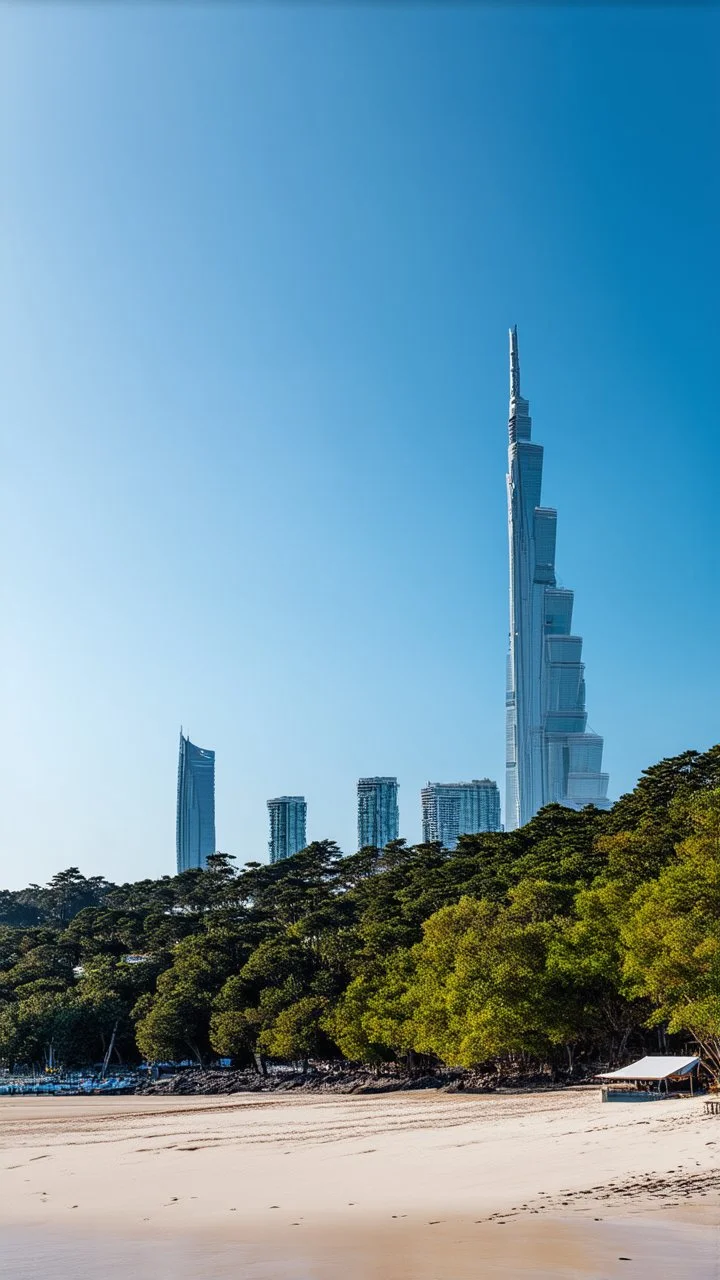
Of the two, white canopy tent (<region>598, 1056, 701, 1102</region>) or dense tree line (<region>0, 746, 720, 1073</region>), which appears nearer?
white canopy tent (<region>598, 1056, 701, 1102</region>)

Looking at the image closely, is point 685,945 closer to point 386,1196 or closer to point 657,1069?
point 657,1069

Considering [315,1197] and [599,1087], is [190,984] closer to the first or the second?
[599,1087]

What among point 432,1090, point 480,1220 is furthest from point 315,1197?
point 432,1090

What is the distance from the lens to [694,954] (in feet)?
126

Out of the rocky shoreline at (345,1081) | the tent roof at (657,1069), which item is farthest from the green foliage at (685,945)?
the rocky shoreline at (345,1081)

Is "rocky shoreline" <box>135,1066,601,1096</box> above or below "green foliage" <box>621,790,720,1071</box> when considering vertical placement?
below

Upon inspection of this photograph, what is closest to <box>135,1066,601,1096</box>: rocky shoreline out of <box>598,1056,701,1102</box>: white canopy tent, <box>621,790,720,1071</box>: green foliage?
<box>598,1056,701,1102</box>: white canopy tent

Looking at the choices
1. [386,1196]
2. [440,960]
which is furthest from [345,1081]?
[386,1196]

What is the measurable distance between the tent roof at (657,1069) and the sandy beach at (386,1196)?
7.48 ft

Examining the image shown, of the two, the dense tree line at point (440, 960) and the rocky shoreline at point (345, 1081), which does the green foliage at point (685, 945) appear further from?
the rocky shoreline at point (345, 1081)

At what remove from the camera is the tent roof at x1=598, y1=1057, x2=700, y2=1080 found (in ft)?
133

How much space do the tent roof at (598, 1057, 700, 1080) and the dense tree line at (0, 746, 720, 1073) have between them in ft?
3.70

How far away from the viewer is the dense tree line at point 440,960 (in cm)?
4525

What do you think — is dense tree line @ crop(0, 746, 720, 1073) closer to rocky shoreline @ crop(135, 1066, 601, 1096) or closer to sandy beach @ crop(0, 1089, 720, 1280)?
rocky shoreline @ crop(135, 1066, 601, 1096)
